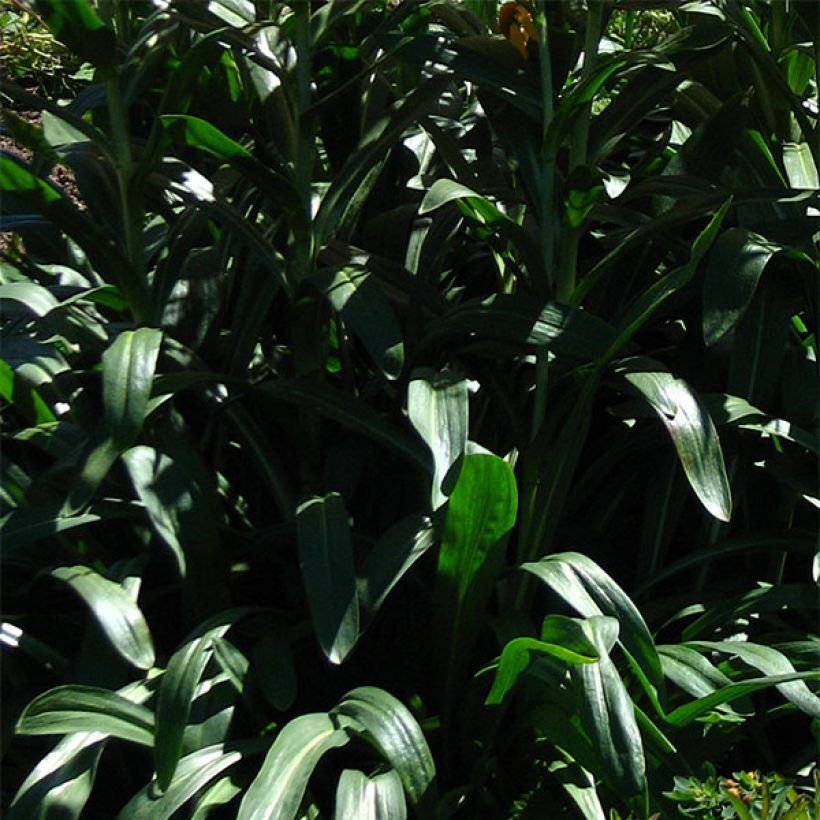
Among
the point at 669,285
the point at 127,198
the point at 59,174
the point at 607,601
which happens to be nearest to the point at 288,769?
the point at 607,601

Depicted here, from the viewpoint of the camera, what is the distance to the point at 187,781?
6.15ft

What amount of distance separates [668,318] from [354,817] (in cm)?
123

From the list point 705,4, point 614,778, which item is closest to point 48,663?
point 614,778

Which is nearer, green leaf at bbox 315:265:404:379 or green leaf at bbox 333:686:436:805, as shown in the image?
green leaf at bbox 333:686:436:805

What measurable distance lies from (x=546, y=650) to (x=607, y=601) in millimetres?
186

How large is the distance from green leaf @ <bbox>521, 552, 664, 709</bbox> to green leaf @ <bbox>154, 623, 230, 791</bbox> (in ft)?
1.71

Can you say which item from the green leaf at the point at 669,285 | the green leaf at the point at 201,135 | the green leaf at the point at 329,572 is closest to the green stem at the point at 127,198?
the green leaf at the point at 201,135

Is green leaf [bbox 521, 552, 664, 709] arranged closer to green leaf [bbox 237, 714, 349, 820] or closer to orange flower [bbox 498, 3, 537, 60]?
green leaf [bbox 237, 714, 349, 820]

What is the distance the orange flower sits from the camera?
2.29 m

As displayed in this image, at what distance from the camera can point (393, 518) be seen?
2.37 metres

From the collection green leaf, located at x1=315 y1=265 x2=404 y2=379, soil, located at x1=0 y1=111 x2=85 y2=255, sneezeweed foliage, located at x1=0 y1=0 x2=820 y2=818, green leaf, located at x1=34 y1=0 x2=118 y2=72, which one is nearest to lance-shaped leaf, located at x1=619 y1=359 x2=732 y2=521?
sneezeweed foliage, located at x1=0 y1=0 x2=820 y2=818

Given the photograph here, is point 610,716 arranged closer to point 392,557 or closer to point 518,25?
point 392,557

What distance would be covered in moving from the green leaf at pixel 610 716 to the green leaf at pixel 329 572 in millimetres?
332

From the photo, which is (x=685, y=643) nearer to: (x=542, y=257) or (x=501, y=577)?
(x=501, y=577)
